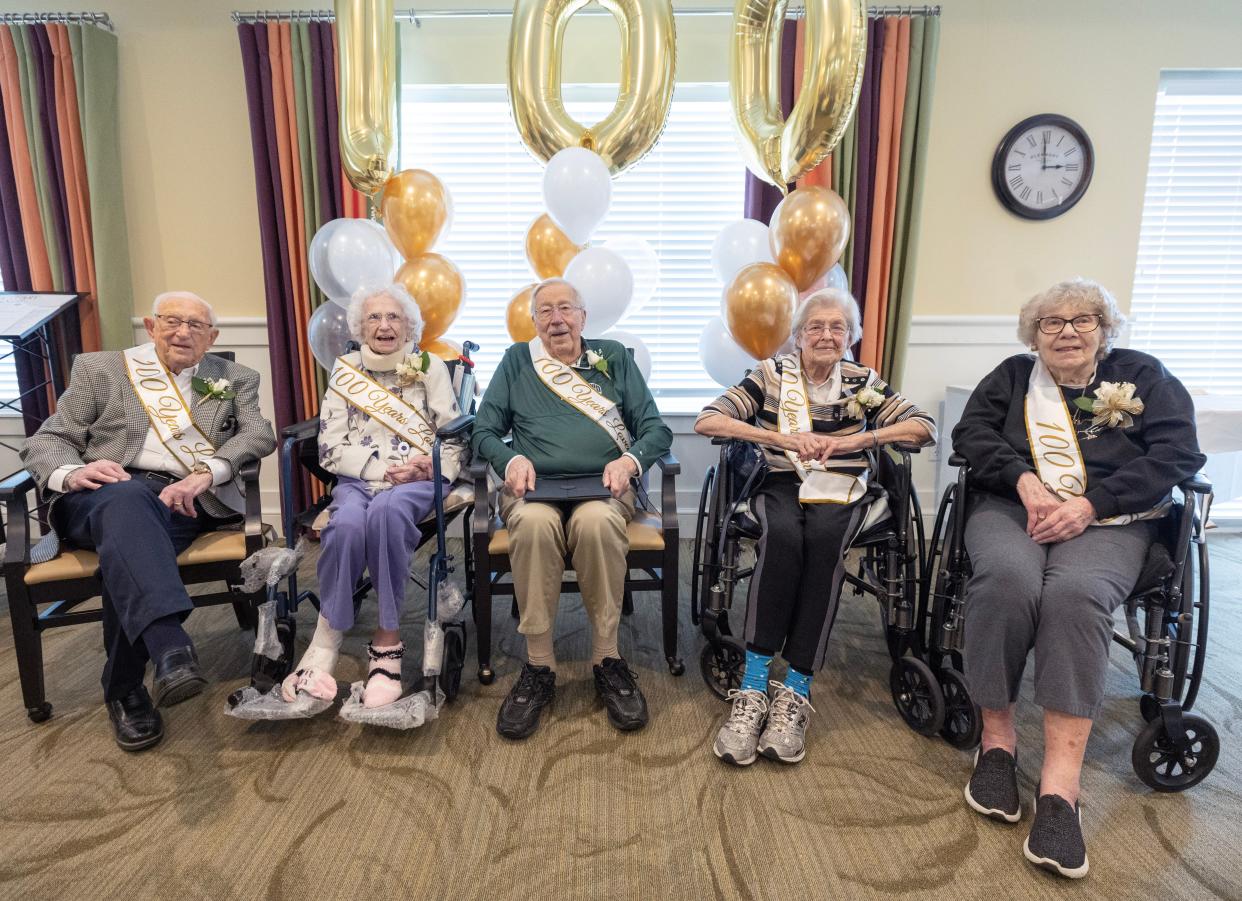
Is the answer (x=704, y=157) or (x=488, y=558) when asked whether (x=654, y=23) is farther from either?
(x=488, y=558)

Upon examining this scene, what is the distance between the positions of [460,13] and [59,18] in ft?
5.93

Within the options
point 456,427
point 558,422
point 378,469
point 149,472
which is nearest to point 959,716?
point 558,422

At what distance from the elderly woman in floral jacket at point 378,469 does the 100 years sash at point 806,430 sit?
3.29 feet

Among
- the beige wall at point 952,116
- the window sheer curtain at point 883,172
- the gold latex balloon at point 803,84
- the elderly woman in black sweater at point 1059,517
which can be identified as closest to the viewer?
the elderly woman in black sweater at point 1059,517

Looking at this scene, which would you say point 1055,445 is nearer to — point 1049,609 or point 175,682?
point 1049,609

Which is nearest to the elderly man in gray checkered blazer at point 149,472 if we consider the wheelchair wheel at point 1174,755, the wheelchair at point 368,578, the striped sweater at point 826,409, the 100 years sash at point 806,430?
the wheelchair at point 368,578

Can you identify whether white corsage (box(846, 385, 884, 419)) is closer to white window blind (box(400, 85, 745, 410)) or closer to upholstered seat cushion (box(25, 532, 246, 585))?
white window blind (box(400, 85, 745, 410))

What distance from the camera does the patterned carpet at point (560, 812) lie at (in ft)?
4.30

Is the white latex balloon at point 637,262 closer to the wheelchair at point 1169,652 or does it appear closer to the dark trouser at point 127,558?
the wheelchair at point 1169,652

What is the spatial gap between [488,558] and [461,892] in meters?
0.82

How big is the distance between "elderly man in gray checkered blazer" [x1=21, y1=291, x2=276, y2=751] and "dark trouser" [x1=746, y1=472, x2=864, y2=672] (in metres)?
1.36

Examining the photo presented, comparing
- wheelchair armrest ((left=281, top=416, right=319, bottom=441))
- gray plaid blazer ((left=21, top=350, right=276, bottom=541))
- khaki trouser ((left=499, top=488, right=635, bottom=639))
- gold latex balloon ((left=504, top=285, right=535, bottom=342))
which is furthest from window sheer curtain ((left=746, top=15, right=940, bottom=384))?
gray plaid blazer ((left=21, top=350, right=276, bottom=541))

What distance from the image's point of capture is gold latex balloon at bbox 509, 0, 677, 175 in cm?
253

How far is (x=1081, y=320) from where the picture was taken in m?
1.69
